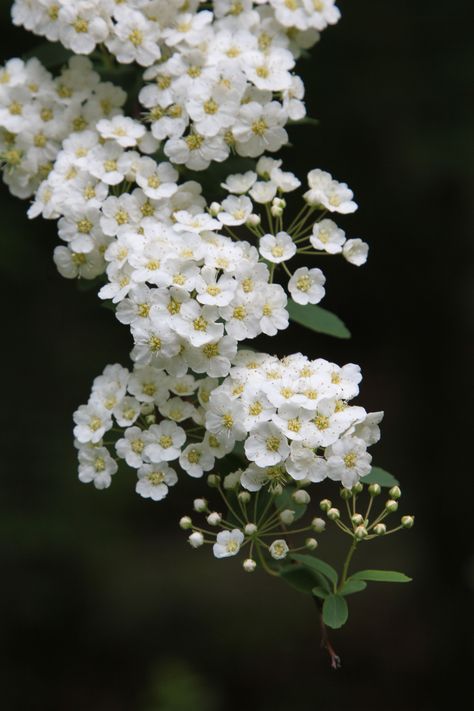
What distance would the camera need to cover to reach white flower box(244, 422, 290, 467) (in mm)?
2121

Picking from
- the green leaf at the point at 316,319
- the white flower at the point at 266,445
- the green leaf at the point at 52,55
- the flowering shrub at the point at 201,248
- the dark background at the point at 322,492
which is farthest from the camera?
the dark background at the point at 322,492

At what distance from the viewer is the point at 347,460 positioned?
2.17 meters

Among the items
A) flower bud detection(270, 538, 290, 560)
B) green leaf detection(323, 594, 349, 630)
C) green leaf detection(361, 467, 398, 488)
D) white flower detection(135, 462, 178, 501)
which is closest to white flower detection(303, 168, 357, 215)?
green leaf detection(361, 467, 398, 488)

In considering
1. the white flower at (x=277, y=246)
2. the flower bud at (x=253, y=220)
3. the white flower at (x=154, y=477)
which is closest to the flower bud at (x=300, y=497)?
the white flower at (x=154, y=477)

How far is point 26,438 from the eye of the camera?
19.5ft

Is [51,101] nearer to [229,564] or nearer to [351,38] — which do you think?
[351,38]

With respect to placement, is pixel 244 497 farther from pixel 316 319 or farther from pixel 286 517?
pixel 316 319

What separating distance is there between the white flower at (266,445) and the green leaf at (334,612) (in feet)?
1.32

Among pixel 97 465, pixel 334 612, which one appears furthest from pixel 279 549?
pixel 97 465

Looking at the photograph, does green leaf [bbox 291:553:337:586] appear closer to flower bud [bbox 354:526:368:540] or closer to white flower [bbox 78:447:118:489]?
flower bud [bbox 354:526:368:540]

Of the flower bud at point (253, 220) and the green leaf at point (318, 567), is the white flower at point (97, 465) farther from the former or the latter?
the flower bud at point (253, 220)

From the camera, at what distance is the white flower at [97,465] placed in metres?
2.48

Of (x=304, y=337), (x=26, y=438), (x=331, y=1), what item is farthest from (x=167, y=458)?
(x=304, y=337)

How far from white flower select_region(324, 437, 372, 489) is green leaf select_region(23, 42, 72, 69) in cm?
157
